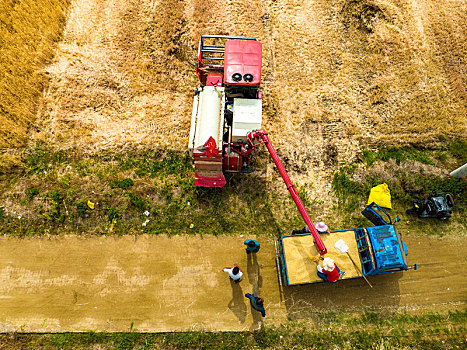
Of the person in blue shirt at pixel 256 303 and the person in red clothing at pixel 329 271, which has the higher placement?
the person in red clothing at pixel 329 271

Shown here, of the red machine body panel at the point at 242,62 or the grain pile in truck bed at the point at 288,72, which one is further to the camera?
the grain pile in truck bed at the point at 288,72

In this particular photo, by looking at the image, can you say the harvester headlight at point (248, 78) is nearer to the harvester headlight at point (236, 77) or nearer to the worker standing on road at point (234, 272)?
the harvester headlight at point (236, 77)

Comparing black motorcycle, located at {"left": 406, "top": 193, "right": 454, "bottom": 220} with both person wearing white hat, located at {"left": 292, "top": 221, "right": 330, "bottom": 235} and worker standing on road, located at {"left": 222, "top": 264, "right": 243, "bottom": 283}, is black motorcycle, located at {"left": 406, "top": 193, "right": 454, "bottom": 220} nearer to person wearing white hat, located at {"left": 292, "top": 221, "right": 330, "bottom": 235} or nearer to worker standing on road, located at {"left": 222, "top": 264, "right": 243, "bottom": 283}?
person wearing white hat, located at {"left": 292, "top": 221, "right": 330, "bottom": 235}

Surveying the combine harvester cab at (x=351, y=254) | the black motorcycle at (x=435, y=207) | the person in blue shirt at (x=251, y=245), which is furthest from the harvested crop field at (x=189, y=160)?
the combine harvester cab at (x=351, y=254)

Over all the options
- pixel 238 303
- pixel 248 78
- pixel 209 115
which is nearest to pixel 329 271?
pixel 238 303

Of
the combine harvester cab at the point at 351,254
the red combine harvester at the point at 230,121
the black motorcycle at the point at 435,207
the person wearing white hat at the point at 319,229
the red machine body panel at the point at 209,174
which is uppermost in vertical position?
the red combine harvester at the point at 230,121

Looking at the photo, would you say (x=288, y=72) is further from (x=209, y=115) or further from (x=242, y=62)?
(x=209, y=115)
